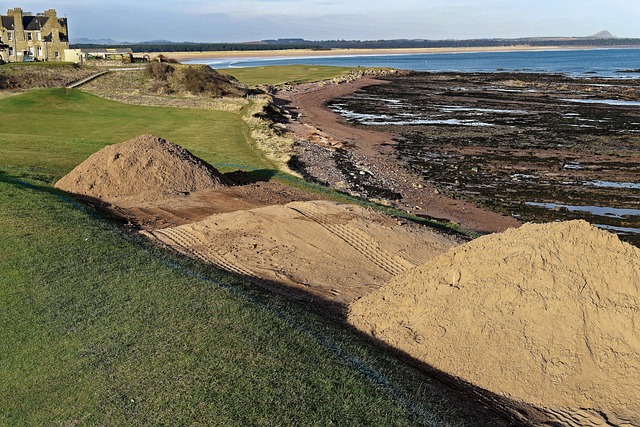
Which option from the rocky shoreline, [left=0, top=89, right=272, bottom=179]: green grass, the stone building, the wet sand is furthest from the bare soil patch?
the stone building

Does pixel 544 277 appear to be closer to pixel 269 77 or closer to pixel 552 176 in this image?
pixel 552 176

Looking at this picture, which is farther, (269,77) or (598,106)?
(269,77)

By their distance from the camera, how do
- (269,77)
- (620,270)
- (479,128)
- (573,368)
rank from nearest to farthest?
1. (573,368)
2. (620,270)
3. (479,128)
4. (269,77)

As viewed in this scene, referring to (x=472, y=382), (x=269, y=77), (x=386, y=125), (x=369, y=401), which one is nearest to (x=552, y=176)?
(x=386, y=125)

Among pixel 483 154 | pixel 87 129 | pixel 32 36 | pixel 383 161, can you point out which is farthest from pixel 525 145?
pixel 32 36

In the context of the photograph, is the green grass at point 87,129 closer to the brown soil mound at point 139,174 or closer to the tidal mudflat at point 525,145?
the brown soil mound at point 139,174

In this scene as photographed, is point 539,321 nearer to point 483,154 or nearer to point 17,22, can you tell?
point 483,154

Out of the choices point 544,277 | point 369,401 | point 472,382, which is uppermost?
point 544,277
